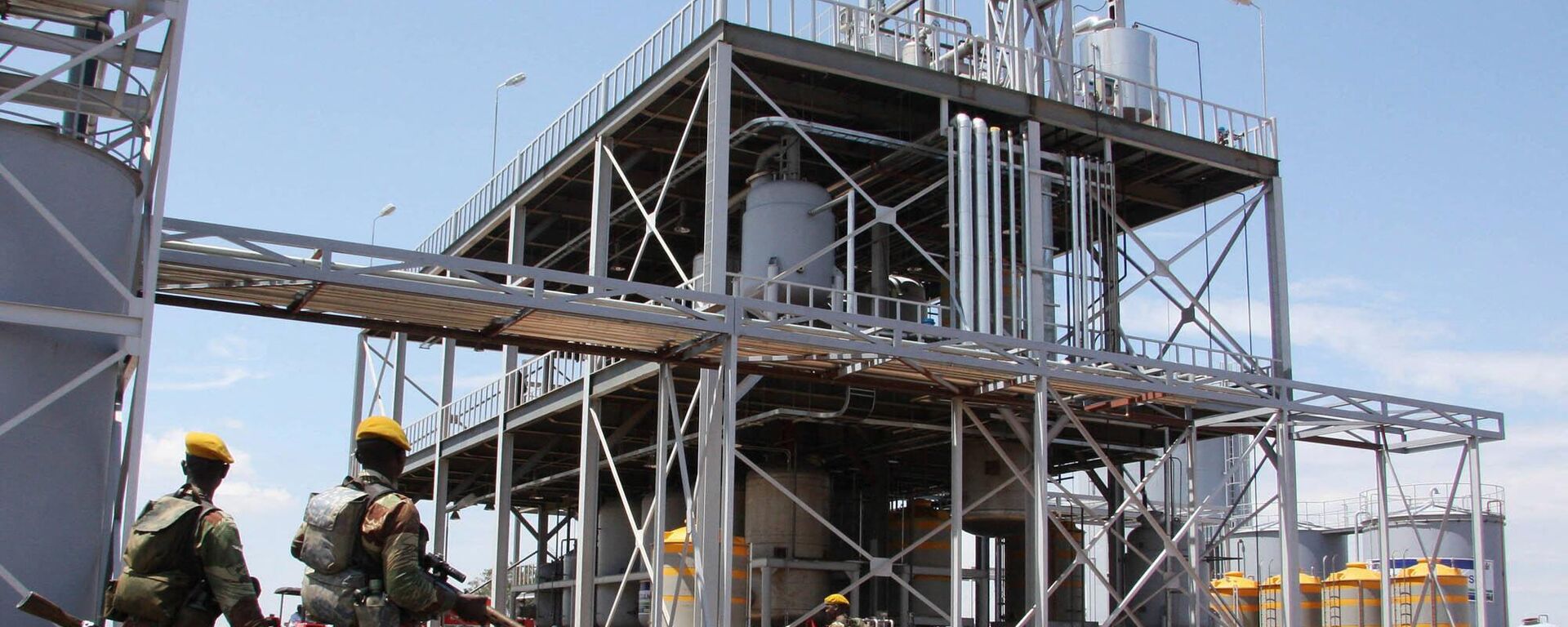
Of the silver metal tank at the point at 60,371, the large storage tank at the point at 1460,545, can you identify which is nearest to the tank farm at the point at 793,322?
the silver metal tank at the point at 60,371

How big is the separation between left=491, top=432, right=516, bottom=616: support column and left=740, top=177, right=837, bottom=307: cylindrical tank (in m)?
7.90

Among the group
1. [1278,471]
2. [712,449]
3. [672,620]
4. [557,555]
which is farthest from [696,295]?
[557,555]

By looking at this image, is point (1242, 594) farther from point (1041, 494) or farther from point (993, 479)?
point (1041, 494)

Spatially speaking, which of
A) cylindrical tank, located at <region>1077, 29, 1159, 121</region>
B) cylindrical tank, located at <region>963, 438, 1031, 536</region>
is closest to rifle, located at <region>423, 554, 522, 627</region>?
cylindrical tank, located at <region>963, 438, 1031, 536</region>

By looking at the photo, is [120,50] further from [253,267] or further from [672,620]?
[672,620]

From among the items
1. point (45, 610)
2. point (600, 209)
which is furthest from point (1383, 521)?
point (45, 610)

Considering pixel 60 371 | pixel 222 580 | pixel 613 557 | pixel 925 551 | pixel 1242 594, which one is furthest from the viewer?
pixel 1242 594

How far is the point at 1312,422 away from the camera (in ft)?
92.7

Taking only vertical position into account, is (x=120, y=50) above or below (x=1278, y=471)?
above

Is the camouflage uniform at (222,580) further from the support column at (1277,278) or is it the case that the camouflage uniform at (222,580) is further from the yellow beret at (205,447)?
the support column at (1277,278)

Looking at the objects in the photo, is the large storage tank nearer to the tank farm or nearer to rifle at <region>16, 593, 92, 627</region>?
the tank farm

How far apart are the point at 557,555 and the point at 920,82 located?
858 inches

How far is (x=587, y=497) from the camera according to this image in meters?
27.3

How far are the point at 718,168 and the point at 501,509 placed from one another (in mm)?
11474
